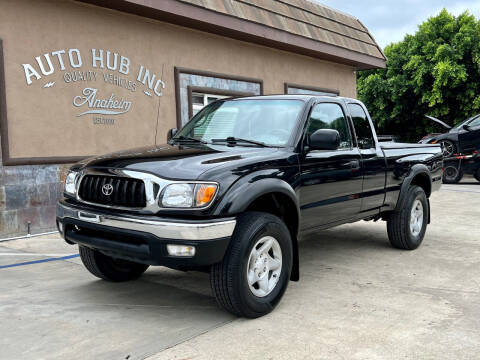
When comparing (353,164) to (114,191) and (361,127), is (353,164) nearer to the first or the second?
(361,127)

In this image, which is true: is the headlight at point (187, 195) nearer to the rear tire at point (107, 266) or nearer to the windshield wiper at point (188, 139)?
Answer: the windshield wiper at point (188, 139)

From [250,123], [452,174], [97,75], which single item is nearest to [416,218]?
[250,123]

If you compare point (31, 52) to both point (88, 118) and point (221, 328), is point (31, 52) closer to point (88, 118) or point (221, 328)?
point (88, 118)

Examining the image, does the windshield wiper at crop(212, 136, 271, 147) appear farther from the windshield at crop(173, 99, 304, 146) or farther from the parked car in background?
the parked car in background

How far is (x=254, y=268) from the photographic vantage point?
380 centimetres

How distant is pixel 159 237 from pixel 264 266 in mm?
947

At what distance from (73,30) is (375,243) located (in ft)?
19.0

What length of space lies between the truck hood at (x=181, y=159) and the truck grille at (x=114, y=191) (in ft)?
0.34

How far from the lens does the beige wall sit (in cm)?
733

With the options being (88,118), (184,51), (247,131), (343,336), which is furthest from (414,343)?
(184,51)

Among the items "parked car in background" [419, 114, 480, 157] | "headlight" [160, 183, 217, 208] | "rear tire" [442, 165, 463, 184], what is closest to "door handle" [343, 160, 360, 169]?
"headlight" [160, 183, 217, 208]

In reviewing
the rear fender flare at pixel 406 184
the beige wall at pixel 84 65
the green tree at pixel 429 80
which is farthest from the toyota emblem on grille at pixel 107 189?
the green tree at pixel 429 80

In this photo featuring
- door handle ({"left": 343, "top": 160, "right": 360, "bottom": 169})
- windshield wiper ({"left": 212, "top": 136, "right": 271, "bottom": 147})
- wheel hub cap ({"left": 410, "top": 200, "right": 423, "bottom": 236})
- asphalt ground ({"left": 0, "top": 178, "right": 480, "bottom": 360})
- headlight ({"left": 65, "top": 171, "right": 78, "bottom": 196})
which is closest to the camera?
asphalt ground ({"left": 0, "top": 178, "right": 480, "bottom": 360})

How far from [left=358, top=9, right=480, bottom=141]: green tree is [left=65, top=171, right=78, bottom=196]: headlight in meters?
20.4
